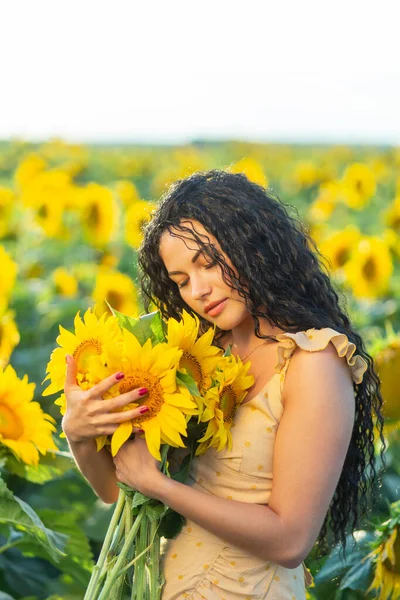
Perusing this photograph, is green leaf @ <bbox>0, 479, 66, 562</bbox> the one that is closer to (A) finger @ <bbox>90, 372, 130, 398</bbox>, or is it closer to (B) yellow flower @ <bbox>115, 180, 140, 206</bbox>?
(A) finger @ <bbox>90, 372, 130, 398</bbox>

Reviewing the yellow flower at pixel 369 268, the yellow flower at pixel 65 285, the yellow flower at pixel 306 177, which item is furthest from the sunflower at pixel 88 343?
the yellow flower at pixel 306 177

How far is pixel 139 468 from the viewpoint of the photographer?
5.18ft

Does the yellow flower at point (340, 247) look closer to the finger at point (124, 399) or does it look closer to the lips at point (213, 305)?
the lips at point (213, 305)

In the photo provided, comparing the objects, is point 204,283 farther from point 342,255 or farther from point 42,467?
point 342,255

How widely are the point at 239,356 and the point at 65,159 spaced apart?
11063 mm

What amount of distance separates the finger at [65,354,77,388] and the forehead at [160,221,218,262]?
11.3 inches

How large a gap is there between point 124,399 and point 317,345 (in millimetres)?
341

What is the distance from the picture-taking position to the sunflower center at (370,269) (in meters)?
4.52

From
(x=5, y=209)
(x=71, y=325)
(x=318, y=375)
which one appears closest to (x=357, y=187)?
(x=5, y=209)

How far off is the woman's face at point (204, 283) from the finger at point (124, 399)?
271 mm

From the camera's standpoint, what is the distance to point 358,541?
2221 mm

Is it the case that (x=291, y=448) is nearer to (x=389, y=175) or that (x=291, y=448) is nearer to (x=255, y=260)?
(x=255, y=260)

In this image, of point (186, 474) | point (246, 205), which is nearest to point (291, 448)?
point (186, 474)

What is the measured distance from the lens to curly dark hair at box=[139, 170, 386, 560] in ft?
5.87
